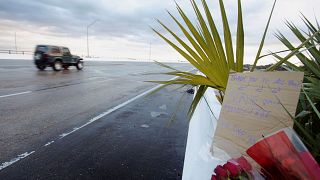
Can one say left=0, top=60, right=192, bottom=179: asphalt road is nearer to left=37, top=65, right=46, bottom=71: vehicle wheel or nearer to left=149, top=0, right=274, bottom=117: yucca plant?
left=149, top=0, right=274, bottom=117: yucca plant

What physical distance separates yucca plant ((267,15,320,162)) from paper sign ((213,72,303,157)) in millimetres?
69

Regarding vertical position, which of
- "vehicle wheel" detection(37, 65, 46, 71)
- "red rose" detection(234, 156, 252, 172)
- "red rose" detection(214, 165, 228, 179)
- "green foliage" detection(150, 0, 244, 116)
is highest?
"green foliage" detection(150, 0, 244, 116)

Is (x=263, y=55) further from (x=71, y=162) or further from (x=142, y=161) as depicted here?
(x=71, y=162)

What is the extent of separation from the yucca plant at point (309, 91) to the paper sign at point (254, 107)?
0.22 ft

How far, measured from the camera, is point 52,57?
2009cm

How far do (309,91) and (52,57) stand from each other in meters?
20.6

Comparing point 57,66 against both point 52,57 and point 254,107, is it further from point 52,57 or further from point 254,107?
point 254,107

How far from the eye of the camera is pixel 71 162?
13.0 ft

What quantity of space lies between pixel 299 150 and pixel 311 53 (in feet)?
2.69

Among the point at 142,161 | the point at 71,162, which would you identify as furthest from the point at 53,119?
the point at 142,161

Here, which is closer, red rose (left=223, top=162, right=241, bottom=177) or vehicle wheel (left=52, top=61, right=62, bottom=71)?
red rose (left=223, top=162, right=241, bottom=177)

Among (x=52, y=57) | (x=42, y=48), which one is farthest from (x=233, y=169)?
(x=42, y=48)

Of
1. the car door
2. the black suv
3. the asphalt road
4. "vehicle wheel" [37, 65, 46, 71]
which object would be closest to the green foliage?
the asphalt road

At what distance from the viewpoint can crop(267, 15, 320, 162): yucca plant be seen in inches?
43.2
